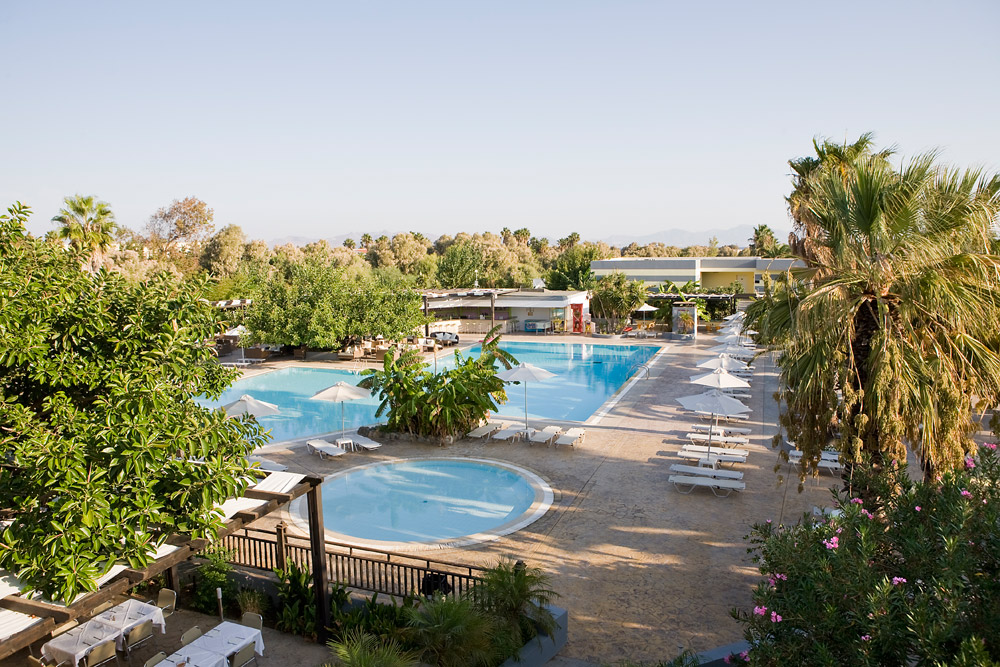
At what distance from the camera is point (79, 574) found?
4.35 metres

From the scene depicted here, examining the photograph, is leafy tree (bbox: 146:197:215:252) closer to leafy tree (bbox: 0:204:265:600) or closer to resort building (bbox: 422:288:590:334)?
resort building (bbox: 422:288:590:334)

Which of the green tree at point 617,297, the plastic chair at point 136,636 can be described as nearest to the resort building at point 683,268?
the green tree at point 617,297

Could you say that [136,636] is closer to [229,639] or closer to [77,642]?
[77,642]

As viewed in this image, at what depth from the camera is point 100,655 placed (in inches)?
295

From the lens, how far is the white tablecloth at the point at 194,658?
23.6 feet

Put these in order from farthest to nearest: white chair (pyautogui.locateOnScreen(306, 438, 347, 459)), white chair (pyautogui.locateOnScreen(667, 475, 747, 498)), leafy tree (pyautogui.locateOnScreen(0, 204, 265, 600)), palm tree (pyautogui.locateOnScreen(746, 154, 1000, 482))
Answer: white chair (pyautogui.locateOnScreen(306, 438, 347, 459)), white chair (pyautogui.locateOnScreen(667, 475, 747, 498)), palm tree (pyautogui.locateOnScreen(746, 154, 1000, 482)), leafy tree (pyautogui.locateOnScreen(0, 204, 265, 600))

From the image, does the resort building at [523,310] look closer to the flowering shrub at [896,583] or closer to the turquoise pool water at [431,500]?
the turquoise pool water at [431,500]

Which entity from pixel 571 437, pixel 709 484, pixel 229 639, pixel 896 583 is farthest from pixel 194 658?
pixel 571 437

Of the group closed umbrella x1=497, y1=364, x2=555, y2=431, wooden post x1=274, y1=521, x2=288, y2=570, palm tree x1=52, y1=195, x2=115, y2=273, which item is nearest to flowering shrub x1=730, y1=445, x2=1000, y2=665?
wooden post x1=274, y1=521, x2=288, y2=570

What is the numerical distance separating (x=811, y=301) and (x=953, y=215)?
5.58 feet

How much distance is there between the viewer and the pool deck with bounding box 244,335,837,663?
816 cm

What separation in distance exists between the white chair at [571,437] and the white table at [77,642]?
10513 mm

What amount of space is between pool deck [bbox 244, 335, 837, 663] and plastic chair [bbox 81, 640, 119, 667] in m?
4.61

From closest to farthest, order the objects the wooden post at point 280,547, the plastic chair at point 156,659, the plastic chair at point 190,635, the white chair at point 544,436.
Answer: the plastic chair at point 156,659
the plastic chair at point 190,635
the wooden post at point 280,547
the white chair at point 544,436
